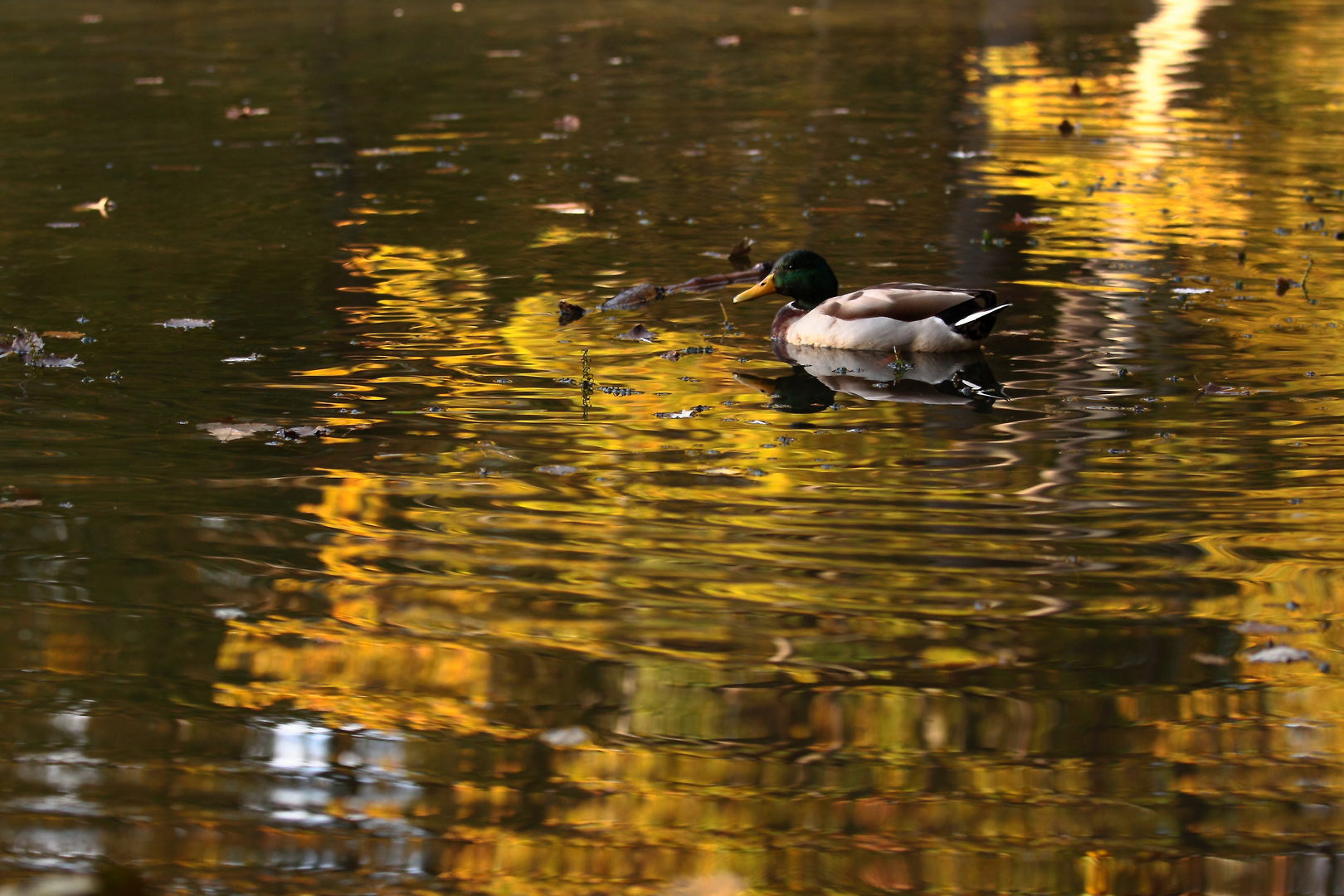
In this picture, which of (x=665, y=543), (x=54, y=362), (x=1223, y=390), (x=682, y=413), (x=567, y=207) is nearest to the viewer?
(x=665, y=543)

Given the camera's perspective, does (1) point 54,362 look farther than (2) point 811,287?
No

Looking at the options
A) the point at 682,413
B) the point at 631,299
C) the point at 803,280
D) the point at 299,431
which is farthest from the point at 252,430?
the point at 803,280

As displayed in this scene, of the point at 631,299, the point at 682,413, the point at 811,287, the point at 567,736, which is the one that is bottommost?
the point at 567,736

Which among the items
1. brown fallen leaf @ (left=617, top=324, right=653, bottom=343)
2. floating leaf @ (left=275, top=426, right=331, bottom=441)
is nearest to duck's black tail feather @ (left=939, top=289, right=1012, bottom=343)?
brown fallen leaf @ (left=617, top=324, right=653, bottom=343)

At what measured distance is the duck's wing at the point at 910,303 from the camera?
27.7ft

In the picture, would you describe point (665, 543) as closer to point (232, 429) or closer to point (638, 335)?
point (232, 429)

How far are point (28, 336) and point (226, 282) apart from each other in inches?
79.8

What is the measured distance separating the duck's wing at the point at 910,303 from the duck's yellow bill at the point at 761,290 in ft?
2.29

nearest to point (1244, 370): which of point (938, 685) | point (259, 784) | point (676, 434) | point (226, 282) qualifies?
point (676, 434)

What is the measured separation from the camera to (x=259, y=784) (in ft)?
14.1

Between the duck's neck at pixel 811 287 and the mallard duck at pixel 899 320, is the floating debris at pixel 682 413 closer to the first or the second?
the mallard duck at pixel 899 320

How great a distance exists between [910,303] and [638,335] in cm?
164

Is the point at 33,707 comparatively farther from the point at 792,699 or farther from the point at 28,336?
the point at 28,336

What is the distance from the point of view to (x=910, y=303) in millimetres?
8531
